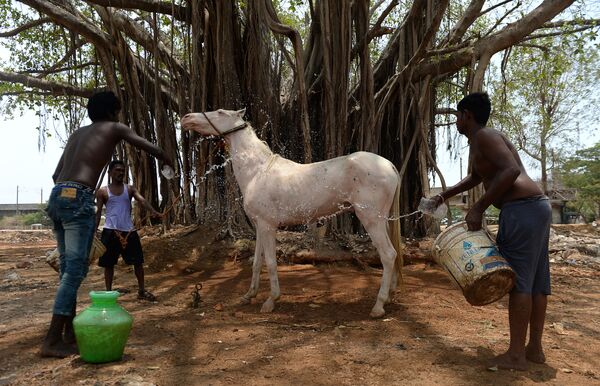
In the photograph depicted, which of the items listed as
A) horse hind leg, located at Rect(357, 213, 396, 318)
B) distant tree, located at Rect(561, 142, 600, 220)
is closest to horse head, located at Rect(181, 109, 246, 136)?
horse hind leg, located at Rect(357, 213, 396, 318)

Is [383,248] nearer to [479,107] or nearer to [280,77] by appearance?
[479,107]

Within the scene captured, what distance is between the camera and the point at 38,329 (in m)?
3.93

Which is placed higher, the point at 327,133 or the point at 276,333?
the point at 327,133

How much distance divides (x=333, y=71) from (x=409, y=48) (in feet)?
6.54

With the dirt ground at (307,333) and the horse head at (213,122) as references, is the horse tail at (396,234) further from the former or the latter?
the horse head at (213,122)

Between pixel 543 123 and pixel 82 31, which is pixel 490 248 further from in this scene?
pixel 543 123

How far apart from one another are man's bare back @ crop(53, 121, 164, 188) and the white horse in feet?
4.51

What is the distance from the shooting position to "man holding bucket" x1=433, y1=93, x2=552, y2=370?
2.89 meters

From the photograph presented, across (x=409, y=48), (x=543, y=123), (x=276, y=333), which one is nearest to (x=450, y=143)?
(x=409, y=48)

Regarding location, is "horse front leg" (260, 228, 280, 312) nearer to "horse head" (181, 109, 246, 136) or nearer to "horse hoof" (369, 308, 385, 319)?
"horse hoof" (369, 308, 385, 319)

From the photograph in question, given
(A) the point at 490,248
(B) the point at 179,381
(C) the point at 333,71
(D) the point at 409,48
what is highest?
(D) the point at 409,48

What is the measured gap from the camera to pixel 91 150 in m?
3.39

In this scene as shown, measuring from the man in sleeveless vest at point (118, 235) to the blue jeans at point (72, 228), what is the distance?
1.79m

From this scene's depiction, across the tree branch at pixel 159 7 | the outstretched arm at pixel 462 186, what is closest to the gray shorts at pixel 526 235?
the outstretched arm at pixel 462 186
